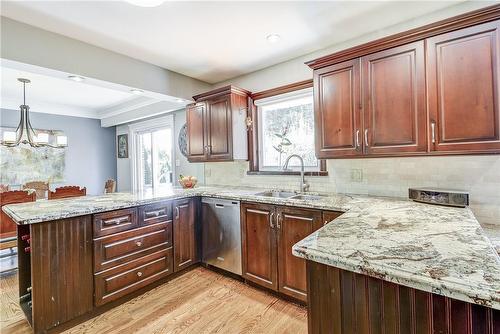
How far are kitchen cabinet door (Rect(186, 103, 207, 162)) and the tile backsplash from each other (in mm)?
989

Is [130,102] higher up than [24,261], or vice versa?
[130,102]

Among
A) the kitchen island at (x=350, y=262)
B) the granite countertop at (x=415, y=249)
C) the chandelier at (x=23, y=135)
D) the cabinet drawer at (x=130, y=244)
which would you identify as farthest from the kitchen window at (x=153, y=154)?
the granite countertop at (x=415, y=249)

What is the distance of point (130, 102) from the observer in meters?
Result: 4.72

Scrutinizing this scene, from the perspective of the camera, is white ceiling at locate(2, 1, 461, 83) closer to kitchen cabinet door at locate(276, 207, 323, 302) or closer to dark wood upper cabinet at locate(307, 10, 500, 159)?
dark wood upper cabinet at locate(307, 10, 500, 159)

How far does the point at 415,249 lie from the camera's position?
915 mm

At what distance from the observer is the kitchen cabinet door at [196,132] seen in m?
3.24

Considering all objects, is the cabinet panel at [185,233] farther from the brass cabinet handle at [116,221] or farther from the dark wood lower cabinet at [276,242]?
the dark wood lower cabinet at [276,242]

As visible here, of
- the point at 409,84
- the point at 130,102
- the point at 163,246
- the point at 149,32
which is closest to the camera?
the point at 409,84

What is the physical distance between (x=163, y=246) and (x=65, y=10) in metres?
2.21

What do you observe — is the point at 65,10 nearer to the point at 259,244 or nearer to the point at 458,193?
the point at 259,244

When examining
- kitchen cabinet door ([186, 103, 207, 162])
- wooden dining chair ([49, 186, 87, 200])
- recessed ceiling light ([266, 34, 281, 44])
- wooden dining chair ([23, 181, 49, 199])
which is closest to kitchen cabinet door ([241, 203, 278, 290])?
kitchen cabinet door ([186, 103, 207, 162])

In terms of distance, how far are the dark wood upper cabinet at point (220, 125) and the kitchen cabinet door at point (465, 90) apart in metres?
1.93

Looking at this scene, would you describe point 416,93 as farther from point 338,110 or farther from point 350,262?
point 350,262

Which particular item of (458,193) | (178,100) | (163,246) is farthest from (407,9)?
(163,246)
